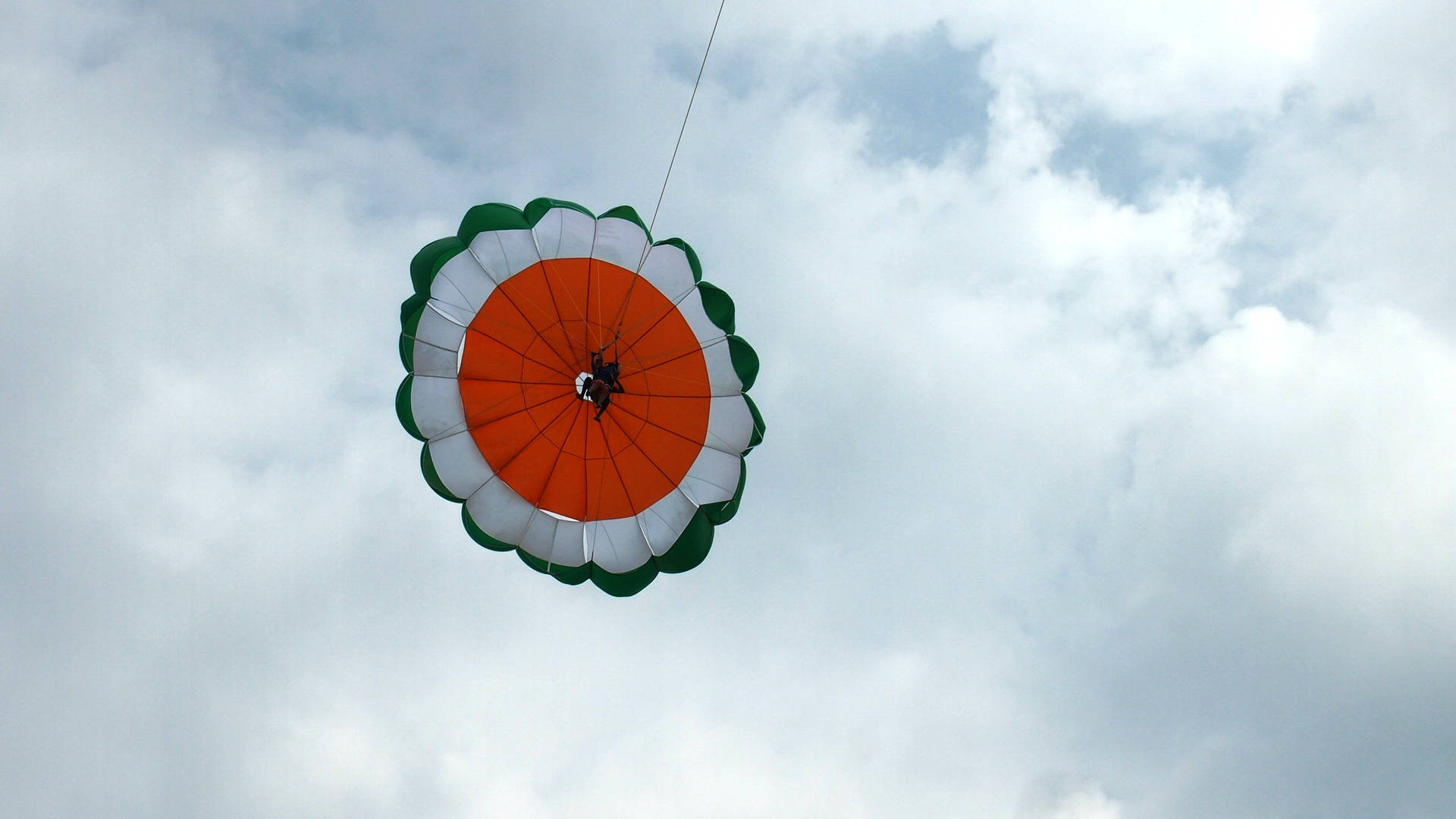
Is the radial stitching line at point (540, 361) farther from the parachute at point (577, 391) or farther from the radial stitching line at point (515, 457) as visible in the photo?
the radial stitching line at point (515, 457)

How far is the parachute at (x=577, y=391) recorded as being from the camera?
1895 centimetres

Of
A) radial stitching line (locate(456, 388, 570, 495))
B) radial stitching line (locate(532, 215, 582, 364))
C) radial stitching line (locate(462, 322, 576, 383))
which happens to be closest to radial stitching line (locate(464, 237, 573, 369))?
radial stitching line (locate(532, 215, 582, 364))

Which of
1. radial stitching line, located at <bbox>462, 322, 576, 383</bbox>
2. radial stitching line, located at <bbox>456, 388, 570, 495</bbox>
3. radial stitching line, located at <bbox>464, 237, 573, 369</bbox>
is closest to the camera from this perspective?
radial stitching line, located at <bbox>464, 237, 573, 369</bbox>

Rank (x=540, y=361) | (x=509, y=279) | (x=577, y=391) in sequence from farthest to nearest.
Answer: (x=577, y=391) → (x=540, y=361) → (x=509, y=279)

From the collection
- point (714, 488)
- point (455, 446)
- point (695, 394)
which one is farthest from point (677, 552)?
point (455, 446)

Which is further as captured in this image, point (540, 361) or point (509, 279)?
point (540, 361)

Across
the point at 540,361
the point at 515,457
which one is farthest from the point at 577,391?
the point at 515,457

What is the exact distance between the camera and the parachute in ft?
62.2

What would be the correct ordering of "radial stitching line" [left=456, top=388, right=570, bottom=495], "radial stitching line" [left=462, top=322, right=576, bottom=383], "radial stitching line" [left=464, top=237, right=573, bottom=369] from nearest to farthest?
1. "radial stitching line" [left=464, top=237, right=573, bottom=369]
2. "radial stitching line" [left=462, top=322, right=576, bottom=383]
3. "radial stitching line" [left=456, top=388, right=570, bottom=495]

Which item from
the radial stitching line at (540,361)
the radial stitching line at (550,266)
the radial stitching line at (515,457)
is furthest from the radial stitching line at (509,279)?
the radial stitching line at (515,457)

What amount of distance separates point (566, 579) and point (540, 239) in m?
5.76

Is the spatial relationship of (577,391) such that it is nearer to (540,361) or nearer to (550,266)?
(540,361)

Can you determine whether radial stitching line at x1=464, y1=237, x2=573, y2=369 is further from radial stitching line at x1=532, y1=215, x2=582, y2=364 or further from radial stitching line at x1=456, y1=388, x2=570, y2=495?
radial stitching line at x1=456, y1=388, x2=570, y2=495

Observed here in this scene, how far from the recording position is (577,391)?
1958 cm
